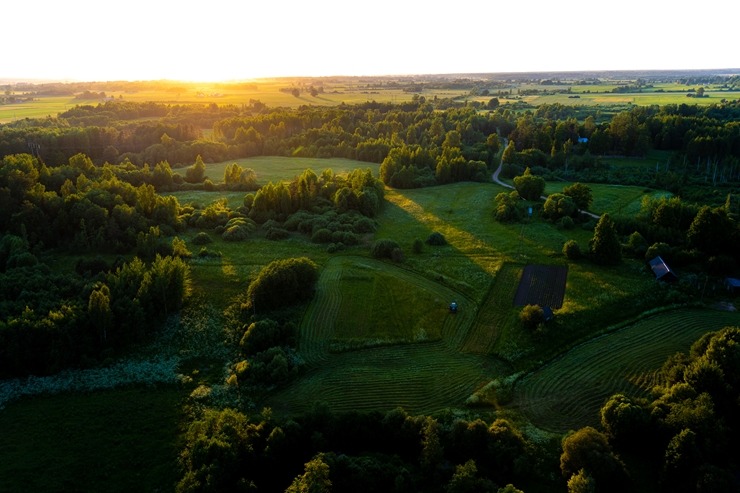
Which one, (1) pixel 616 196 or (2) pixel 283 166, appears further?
(2) pixel 283 166

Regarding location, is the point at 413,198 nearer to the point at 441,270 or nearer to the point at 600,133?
the point at 441,270

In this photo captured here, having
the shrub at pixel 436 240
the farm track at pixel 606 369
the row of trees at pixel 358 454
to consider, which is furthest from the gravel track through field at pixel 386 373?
the shrub at pixel 436 240

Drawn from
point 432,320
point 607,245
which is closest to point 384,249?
point 432,320

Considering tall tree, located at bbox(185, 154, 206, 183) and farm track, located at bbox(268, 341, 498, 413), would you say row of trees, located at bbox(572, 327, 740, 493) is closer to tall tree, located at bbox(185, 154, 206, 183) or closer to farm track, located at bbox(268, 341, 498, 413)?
farm track, located at bbox(268, 341, 498, 413)

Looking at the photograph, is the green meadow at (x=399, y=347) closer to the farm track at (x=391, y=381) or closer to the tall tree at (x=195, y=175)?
Answer: the farm track at (x=391, y=381)

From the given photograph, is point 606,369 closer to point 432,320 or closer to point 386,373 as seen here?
point 432,320

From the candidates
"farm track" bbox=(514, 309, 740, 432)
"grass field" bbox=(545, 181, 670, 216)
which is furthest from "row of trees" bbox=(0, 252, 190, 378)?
"grass field" bbox=(545, 181, 670, 216)
